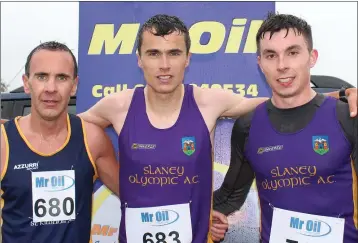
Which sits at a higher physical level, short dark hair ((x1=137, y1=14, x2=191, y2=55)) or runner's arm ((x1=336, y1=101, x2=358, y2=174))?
short dark hair ((x1=137, y1=14, x2=191, y2=55))

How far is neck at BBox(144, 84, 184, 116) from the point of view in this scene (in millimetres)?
3318

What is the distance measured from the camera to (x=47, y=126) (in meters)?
3.35

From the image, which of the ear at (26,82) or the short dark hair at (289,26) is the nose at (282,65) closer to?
the short dark hair at (289,26)

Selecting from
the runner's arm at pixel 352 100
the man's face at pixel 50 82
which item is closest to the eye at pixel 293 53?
the runner's arm at pixel 352 100

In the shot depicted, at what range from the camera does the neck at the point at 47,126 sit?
333 cm

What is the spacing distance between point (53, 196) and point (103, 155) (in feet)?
1.64

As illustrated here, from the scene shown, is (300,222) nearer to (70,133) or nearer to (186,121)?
(186,121)

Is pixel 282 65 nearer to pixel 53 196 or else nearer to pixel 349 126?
pixel 349 126

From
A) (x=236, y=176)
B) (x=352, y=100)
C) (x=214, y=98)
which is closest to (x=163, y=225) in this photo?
(x=236, y=176)

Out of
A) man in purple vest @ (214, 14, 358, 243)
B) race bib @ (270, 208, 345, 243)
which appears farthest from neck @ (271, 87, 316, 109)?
race bib @ (270, 208, 345, 243)

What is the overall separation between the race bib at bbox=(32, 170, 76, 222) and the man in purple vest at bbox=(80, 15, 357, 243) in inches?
15.2

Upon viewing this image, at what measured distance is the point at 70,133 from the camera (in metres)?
3.32

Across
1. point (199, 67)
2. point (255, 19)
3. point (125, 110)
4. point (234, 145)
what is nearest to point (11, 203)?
point (125, 110)

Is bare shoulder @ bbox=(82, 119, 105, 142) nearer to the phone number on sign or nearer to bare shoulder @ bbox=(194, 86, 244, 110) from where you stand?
bare shoulder @ bbox=(194, 86, 244, 110)
